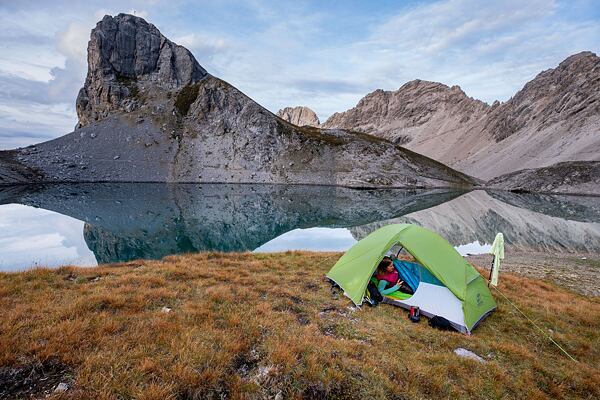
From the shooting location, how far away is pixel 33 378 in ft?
19.1

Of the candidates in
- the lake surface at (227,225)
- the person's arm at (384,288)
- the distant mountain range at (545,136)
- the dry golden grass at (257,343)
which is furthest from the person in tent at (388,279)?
the distant mountain range at (545,136)

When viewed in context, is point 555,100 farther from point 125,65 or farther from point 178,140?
point 125,65

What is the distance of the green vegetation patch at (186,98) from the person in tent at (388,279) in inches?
4715

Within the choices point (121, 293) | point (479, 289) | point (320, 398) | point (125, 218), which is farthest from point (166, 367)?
point (125, 218)

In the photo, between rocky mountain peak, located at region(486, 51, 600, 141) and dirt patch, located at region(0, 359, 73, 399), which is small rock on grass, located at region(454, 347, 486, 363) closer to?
dirt patch, located at region(0, 359, 73, 399)

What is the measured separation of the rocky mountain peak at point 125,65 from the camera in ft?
405

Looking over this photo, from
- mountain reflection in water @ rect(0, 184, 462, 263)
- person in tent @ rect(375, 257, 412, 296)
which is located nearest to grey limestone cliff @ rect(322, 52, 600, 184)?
mountain reflection in water @ rect(0, 184, 462, 263)

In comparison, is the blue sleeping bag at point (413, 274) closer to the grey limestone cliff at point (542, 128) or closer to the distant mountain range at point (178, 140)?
the distant mountain range at point (178, 140)

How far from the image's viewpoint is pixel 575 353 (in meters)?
10.3

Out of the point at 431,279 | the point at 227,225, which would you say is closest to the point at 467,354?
the point at 431,279

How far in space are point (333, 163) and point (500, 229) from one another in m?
74.0

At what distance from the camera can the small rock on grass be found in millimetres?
9046

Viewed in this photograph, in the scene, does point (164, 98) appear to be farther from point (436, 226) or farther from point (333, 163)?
point (436, 226)

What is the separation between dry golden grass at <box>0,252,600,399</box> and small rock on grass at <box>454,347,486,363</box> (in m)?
0.25
